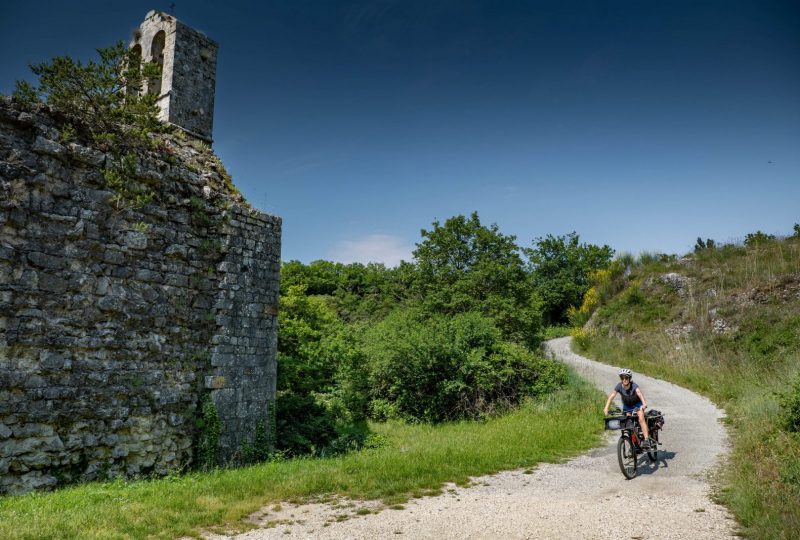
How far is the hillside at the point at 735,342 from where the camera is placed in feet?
20.5

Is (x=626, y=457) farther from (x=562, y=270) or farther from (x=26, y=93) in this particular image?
(x=562, y=270)

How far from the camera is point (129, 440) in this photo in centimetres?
725

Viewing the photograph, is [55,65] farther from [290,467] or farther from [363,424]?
[363,424]

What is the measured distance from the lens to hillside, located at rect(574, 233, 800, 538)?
625 cm

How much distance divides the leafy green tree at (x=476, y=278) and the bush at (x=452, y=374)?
5392mm

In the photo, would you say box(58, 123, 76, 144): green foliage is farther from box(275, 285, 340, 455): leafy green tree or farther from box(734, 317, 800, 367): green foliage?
box(734, 317, 800, 367): green foliage

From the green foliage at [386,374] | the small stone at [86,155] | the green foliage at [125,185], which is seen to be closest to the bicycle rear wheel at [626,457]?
the green foliage at [386,374]

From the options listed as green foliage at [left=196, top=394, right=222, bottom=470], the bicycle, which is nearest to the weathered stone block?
green foliage at [left=196, top=394, right=222, bottom=470]

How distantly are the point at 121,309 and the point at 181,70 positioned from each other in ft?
20.3

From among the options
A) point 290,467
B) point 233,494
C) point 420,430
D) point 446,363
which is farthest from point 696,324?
point 233,494

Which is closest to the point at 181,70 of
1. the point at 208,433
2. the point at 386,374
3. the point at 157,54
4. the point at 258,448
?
the point at 157,54

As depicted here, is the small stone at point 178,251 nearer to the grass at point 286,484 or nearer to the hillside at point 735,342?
the grass at point 286,484

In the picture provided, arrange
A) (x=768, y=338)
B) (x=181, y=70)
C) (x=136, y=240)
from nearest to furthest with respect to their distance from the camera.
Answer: (x=136, y=240), (x=181, y=70), (x=768, y=338)

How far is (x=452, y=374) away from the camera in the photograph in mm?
14344
